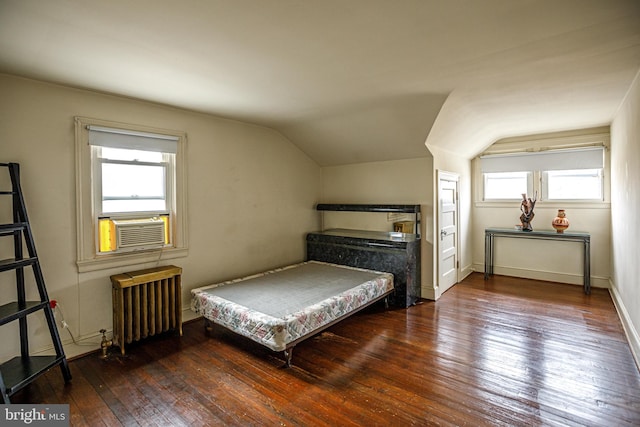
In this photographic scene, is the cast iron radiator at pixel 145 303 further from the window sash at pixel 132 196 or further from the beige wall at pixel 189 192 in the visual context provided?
the window sash at pixel 132 196

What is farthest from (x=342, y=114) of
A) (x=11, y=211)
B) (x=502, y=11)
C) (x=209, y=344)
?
(x=11, y=211)

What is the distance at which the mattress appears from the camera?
104 inches

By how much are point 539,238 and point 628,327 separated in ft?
7.51

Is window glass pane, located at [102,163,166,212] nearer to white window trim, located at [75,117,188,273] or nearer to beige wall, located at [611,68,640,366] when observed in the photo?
white window trim, located at [75,117,188,273]

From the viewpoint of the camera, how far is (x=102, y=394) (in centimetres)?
226

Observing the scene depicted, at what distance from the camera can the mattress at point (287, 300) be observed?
2.64 meters

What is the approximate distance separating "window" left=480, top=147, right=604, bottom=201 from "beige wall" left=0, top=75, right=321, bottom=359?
3.09m

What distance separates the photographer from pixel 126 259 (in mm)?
3160

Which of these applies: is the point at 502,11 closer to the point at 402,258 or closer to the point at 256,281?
the point at 402,258

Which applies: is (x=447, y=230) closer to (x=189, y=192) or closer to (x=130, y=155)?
(x=189, y=192)

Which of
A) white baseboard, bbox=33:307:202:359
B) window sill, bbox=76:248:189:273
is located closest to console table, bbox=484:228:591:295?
window sill, bbox=76:248:189:273

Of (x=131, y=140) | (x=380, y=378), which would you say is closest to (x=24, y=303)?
(x=131, y=140)

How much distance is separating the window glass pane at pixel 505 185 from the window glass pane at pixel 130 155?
517 cm

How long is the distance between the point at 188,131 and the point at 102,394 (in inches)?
102
